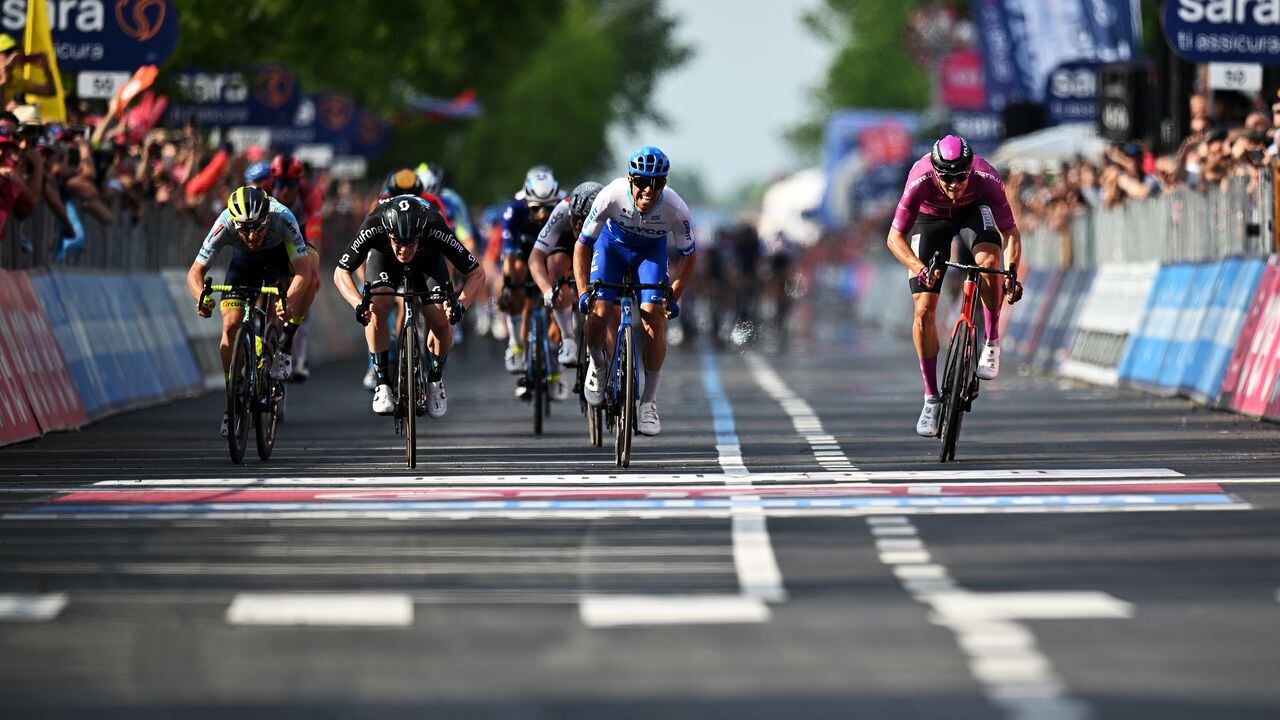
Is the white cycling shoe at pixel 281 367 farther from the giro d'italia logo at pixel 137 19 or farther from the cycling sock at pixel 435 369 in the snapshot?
the giro d'italia logo at pixel 137 19

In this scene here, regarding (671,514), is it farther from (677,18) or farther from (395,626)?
(677,18)

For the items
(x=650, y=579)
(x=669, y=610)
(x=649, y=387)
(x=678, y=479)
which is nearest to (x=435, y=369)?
(x=649, y=387)

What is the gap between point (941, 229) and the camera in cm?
1570

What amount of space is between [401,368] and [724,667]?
8191mm

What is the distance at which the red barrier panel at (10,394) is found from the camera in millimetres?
17516

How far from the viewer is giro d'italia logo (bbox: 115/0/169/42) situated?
25.8m

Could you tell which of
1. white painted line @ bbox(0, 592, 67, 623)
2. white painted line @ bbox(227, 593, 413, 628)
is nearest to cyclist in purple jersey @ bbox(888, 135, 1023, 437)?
white painted line @ bbox(227, 593, 413, 628)

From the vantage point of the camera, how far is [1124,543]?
10.8 meters

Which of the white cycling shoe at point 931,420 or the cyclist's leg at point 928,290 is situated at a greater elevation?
the cyclist's leg at point 928,290

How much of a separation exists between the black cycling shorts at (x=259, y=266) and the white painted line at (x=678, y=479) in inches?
83.3

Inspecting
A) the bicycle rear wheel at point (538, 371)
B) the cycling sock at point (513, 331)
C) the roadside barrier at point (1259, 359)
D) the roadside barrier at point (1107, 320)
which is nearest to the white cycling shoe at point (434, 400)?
the bicycle rear wheel at point (538, 371)

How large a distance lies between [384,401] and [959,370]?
3377 mm

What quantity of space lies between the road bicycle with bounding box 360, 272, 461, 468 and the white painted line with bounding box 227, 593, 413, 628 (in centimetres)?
596

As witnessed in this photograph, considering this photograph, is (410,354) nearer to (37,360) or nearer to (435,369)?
(435,369)
